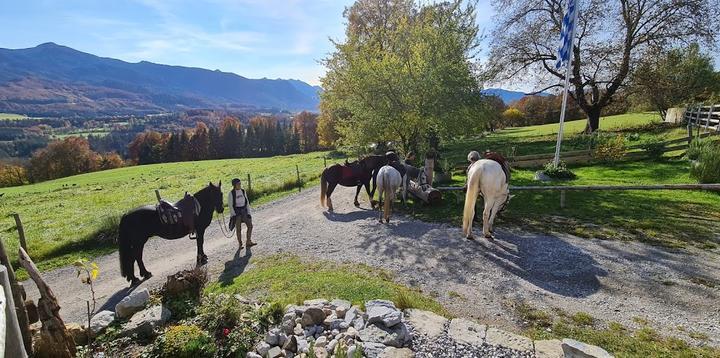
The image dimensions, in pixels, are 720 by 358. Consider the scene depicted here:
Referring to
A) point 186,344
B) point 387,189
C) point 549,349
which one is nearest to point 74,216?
point 387,189

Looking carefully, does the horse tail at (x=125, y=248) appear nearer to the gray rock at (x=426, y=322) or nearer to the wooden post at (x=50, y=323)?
the wooden post at (x=50, y=323)

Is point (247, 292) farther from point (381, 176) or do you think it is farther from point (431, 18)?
point (431, 18)

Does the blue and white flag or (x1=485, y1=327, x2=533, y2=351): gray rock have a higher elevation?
the blue and white flag

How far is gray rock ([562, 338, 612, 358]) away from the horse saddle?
870 centimetres

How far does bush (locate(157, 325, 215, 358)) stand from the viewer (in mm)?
5082

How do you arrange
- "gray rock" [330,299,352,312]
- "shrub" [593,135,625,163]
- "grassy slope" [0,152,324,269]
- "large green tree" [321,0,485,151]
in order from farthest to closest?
"shrub" [593,135,625,163], "large green tree" [321,0,485,151], "grassy slope" [0,152,324,269], "gray rock" [330,299,352,312]

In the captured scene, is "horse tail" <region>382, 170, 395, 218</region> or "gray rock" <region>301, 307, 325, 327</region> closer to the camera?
"gray rock" <region>301, 307, 325, 327</region>

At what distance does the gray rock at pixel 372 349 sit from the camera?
498 centimetres

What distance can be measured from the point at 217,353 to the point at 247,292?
8.76 feet

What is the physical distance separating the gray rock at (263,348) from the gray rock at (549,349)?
3.74m

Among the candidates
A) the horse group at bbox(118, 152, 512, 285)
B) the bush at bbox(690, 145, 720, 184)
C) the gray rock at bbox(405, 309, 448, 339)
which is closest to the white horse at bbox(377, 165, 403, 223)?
the horse group at bbox(118, 152, 512, 285)

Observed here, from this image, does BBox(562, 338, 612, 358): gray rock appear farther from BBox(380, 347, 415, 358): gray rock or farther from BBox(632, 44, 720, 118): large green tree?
BBox(632, 44, 720, 118): large green tree

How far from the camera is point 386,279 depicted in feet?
26.5

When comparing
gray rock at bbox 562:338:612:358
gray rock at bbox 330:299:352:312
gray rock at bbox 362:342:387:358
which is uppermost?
gray rock at bbox 562:338:612:358
